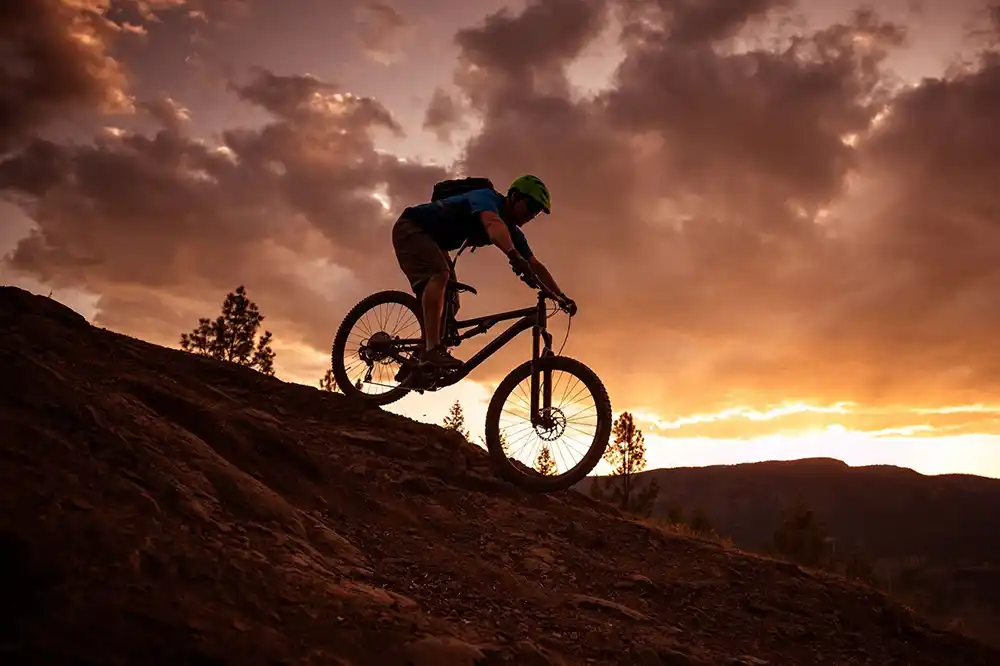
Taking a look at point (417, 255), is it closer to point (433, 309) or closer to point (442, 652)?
point (433, 309)

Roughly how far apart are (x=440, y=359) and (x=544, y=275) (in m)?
1.49

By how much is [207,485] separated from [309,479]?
60.4 inches

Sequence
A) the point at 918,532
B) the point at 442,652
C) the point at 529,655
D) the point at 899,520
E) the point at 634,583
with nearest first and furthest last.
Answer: the point at 442,652, the point at 529,655, the point at 634,583, the point at 918,532, the point at 899,520

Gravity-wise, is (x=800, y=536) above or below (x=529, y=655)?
below

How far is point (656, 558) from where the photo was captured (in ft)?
21.6

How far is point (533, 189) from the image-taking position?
22.6ft

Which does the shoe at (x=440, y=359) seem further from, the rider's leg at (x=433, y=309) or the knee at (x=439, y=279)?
the knee at (x=439, y=279)

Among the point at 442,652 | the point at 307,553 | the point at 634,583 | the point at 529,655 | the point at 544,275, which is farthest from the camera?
the point at 544,275

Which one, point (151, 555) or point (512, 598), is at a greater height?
point (151, 555)

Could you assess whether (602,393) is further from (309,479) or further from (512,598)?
(309,479)

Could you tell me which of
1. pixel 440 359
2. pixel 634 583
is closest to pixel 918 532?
pixel 634 583

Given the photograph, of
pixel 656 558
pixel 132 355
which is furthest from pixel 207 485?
pixel 656 558

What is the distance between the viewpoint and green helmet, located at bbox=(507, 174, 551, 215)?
6863 millimetres

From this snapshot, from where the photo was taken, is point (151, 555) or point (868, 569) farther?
point (868, 569)
